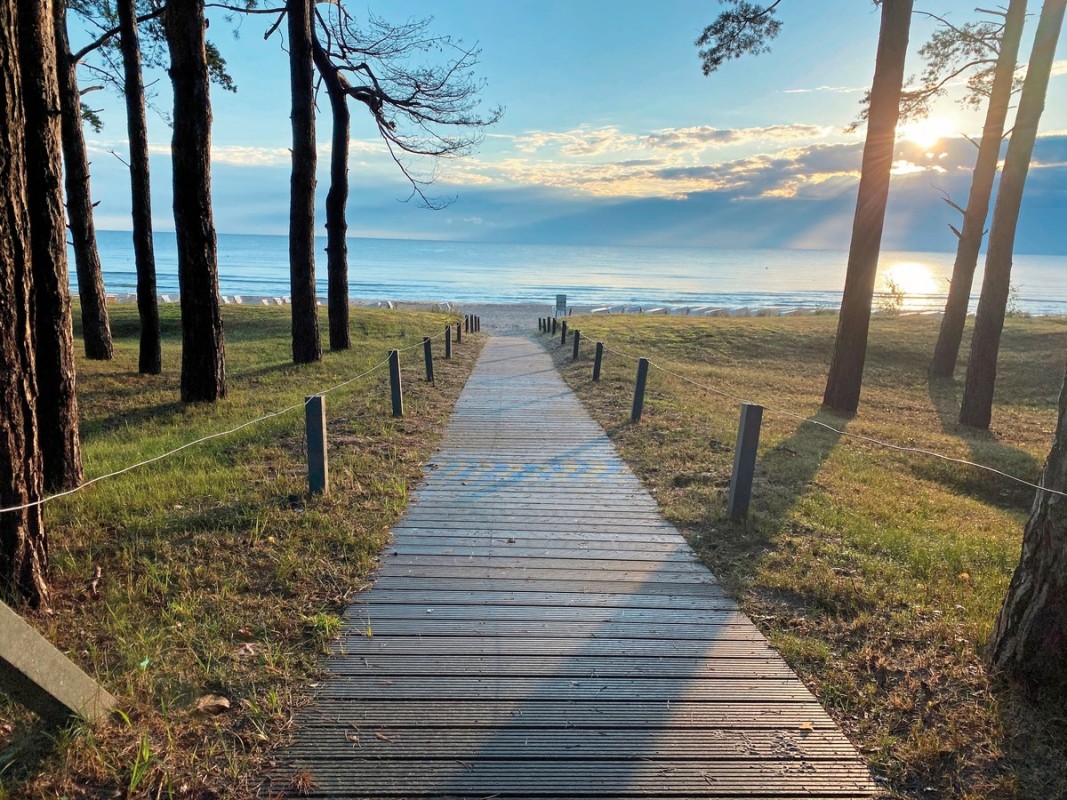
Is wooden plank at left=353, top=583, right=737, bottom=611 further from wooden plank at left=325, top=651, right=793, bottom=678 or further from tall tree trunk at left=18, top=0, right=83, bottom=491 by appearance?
tall tree trunk at left=18, top=0, right=83, bottom=491

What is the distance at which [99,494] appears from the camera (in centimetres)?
502

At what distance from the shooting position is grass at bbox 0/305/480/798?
242 cm

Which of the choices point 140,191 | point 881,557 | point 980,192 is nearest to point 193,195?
point 140,191

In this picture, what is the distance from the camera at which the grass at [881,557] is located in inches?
107

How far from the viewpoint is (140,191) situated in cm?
1142

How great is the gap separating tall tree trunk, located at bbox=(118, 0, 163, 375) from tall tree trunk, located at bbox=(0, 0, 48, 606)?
8.90 meters

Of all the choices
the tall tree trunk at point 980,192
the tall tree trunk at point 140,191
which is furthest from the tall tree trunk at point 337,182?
the tall tree trunk at point 980,192

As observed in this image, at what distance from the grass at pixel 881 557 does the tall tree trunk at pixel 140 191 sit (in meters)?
8.11

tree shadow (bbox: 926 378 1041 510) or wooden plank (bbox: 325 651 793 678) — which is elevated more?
wooden plank (bbox: 325 651 793 678)

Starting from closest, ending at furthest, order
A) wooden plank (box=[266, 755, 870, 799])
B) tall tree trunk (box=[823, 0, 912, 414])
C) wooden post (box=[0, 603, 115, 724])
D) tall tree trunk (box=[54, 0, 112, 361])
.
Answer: wooden post (box=[0, 603, 115, 724])
wooden plank (box=[266, 755, 870, 799])
tall tree trunk (box=[823, 0, 912, 414])
tall tree trunk (box=[54, 0, 112, 361])

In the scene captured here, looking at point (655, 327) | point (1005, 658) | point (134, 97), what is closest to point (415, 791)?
point (1005, 658)

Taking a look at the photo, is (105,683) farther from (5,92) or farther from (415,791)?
(5,92)

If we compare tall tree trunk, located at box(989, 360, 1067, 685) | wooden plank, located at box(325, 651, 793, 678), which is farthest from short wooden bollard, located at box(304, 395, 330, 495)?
tall tree trunk, located at box(989, 360, 1067, 685)

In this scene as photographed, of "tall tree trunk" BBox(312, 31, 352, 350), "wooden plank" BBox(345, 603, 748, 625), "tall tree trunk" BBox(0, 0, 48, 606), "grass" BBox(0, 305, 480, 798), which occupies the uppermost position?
"tall tree trunk" BBox(312, 31, 352, 350)
